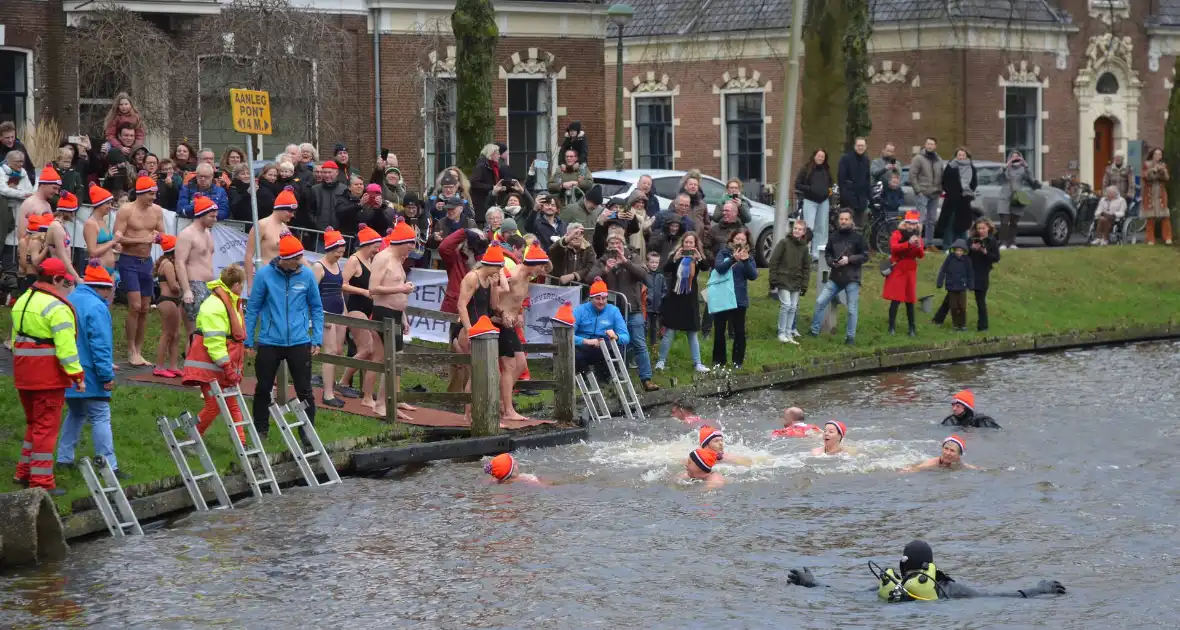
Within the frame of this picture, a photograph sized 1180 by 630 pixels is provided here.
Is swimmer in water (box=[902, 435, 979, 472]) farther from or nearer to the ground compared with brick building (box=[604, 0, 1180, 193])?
nearer to the ground

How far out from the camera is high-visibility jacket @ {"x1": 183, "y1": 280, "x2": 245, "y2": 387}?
16516mm

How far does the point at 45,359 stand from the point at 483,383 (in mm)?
5093

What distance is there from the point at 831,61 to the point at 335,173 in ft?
34.9

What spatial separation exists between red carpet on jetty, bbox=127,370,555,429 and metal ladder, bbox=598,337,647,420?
1409mm

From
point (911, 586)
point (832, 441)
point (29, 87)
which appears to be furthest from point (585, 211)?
point (911, 586)

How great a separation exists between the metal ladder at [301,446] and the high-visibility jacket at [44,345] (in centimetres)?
237

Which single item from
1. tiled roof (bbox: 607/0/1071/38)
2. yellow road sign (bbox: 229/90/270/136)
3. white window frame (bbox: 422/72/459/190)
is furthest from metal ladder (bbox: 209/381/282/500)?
A: tiled roof (bbox: 607/0/1071/38)

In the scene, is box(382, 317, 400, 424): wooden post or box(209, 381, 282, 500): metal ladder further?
box(382, 317, 400, 424): wooden post

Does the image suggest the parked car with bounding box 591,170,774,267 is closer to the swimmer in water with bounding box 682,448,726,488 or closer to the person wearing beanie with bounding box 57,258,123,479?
the swimmer in water with bounding box 682,448,726,488

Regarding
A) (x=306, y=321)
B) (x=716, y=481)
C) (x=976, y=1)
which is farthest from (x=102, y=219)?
(x=976, y=1)

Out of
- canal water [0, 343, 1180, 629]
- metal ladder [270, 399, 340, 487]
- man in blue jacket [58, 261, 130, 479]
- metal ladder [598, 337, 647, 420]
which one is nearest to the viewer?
canal water [0, 343, 1180, 629]

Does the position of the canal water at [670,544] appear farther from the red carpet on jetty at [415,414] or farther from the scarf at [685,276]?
the scarf at [685,276]

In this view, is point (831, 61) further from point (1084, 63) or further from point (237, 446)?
point (1084, 63)

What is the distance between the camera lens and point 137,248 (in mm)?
19828
